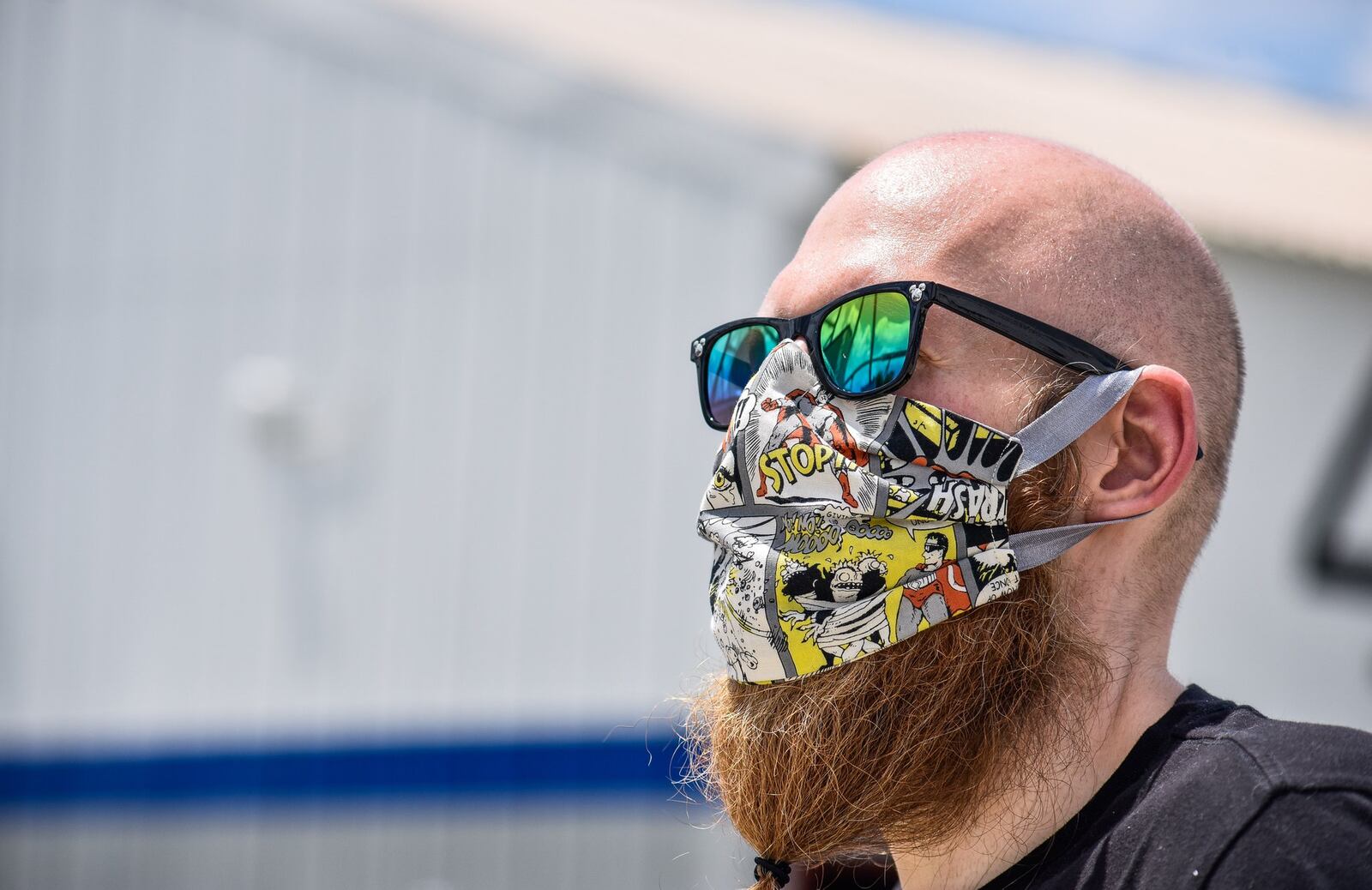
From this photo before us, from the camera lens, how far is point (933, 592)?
1639mm

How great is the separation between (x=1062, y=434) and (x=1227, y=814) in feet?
1.79

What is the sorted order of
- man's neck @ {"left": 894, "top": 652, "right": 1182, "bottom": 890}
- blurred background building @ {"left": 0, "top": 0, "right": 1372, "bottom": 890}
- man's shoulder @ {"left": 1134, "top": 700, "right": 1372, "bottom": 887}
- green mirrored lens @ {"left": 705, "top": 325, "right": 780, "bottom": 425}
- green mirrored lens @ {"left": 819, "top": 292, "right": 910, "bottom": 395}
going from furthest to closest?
1. blurred background building @ {"left": 0, "top": 0, "right": 1372, "bottom": 890}
2. green mirrored lens @ {"left": 705, "top": 325, "right": 780, "bottom": 425}
3. green mirrored lens @ {"left": 819, "top": 292, "right": 910, "bottom": 395}
4. man's neck @ {"left": 894, "top": 652, "right": 1182, "bottom": 890}
5. man's shoulder @ {"left": 1134, "top": 700, "right": 1372, "bottom": 887}

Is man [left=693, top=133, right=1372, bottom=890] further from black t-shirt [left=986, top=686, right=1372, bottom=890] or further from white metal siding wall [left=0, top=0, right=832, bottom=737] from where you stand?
white metal siding wall [left=0, top=0, right=832, bottom=737]

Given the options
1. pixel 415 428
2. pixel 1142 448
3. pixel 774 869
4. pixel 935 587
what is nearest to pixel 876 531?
pixel 935 587

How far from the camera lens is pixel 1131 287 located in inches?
68.1

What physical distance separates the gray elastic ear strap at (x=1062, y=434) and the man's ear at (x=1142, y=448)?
2 cm

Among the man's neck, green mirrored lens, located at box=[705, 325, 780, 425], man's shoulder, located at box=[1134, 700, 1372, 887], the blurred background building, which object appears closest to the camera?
man's shoulder, located at box=[1134, 700, 1372, 887]

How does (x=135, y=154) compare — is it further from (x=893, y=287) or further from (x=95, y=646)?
(x=893, y=287)

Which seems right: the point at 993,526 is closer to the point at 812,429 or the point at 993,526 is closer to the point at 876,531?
the point at 876,531

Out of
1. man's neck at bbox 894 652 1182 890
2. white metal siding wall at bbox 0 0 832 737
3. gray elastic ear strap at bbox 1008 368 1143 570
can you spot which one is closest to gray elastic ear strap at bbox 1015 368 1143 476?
gray elastic ear strap at bbox 1008 368 1143 570

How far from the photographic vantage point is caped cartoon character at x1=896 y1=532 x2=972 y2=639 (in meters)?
1.63

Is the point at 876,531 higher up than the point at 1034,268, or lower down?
lower down

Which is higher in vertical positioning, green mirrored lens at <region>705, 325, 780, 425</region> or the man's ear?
green mirrored lens at <region>705, 325, 780, 425</region>

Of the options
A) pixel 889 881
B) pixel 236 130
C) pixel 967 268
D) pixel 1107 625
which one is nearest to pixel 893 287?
pixel 967 268
